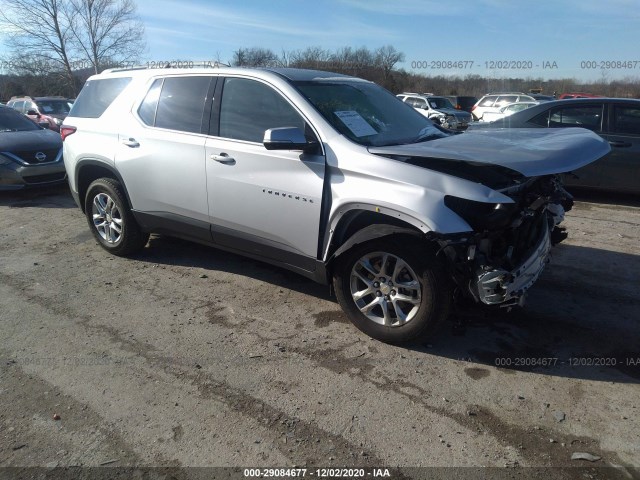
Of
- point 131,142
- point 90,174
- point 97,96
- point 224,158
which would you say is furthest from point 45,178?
point 224,158

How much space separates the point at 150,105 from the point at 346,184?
96.3 inches

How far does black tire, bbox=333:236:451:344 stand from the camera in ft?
10.7

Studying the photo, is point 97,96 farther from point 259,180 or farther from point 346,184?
point 346,184

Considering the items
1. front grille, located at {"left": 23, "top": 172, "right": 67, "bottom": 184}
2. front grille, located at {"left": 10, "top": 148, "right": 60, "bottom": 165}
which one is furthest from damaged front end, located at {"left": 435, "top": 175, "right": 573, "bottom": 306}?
front grille, located at {"left": 10, "top": 148, "right": 60, "bottom": 165}

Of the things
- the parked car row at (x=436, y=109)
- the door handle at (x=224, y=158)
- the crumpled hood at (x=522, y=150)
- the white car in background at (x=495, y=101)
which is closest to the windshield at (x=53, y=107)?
the parked car row at (x=436, y=109)

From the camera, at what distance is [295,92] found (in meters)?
3.79

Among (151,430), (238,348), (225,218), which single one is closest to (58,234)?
(225,218)

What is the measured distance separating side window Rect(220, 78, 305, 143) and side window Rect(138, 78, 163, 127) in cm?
90

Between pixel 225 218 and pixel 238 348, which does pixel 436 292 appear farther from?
pixel 225 218

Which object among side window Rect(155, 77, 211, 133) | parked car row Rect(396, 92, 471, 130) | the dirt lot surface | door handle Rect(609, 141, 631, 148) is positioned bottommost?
the dirt lot surface

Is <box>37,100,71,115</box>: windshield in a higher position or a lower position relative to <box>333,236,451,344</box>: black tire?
higher

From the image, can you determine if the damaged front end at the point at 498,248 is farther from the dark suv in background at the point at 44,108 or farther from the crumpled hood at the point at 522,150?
the dark suv in background at the point at 44,108

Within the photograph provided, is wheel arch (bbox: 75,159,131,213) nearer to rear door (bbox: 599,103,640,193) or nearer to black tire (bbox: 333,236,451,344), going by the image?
black tire (bbox: 333,236,451,344)

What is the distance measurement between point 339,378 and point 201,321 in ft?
4.50
